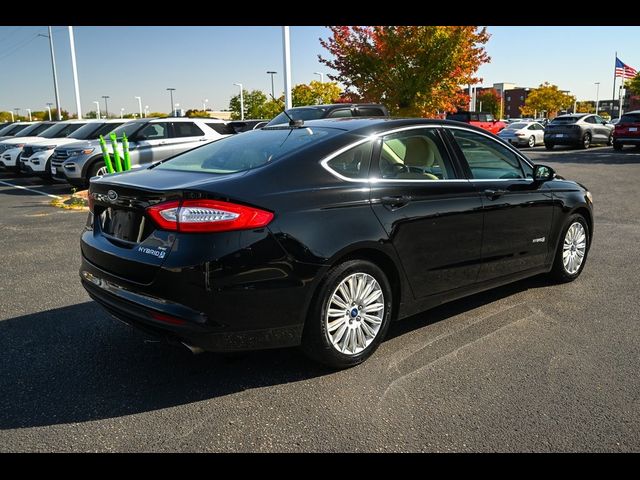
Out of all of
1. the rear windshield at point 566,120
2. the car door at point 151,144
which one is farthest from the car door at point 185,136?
the rear windshield at point 566,120

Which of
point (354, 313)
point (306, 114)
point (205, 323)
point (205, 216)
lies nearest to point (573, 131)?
point (306, 114)

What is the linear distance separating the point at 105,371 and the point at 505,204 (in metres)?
3.33

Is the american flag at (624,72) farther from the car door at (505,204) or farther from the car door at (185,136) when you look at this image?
the car door at (505,204)

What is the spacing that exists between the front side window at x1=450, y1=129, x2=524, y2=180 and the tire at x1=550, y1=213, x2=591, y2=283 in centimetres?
89

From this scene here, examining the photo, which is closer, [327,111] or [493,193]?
[493,193]

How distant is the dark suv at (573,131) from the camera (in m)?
26.8

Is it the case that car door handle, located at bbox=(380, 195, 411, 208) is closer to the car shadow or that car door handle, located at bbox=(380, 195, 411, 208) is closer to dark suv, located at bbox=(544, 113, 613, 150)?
the car shadow

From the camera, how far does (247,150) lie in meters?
4.07

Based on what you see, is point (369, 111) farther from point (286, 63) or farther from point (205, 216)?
point (205, 216)

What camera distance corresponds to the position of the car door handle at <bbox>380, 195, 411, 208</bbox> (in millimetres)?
3783

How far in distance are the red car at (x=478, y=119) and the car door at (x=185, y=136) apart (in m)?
16.8

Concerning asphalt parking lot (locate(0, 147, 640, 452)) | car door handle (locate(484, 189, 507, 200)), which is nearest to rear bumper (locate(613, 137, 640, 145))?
asphalt parking lot (locate(0, 147, 640, 452))
